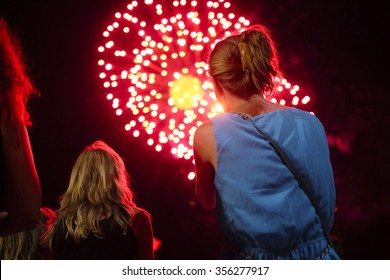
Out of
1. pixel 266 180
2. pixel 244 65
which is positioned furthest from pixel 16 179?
pixel 244 65

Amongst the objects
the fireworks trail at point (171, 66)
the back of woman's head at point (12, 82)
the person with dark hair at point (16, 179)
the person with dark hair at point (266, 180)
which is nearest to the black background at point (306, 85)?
the fireworks trail at point (171, 66)

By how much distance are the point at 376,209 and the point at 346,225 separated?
1.08 ft

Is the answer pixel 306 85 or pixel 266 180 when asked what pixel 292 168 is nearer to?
pixel 266 180

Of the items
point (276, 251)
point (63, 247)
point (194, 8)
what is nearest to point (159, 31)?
point (194, 8)

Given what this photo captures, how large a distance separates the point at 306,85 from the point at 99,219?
280 cm

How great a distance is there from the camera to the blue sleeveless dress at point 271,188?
4.80ft

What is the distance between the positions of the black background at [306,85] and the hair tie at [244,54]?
2870mm

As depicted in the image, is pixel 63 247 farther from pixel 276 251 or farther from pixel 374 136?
pixel 374 136

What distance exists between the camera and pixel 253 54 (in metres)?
1.64

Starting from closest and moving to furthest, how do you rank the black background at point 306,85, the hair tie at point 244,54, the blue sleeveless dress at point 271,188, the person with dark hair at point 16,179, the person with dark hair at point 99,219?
the person with dark hair at point 16,179
the blue sleeveless dress at point 271,188
the hair tie at point 244,54
the person with dark hair at point 99,219
the black background at point 306,85

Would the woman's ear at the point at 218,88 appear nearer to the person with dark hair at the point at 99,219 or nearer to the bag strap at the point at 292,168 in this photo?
the bag strap at the point at 292,168

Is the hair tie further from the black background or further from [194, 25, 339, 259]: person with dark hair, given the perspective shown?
the black background

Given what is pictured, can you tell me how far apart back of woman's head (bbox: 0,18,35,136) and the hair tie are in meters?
0.72

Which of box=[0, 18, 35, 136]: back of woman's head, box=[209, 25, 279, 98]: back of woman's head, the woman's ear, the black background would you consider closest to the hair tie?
box=[209, 25, 279, 98]: back of woman's head
